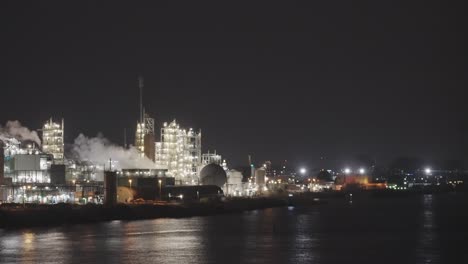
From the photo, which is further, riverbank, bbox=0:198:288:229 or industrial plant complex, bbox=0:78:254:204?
industrial plant complex, bbox=0:78:254:204

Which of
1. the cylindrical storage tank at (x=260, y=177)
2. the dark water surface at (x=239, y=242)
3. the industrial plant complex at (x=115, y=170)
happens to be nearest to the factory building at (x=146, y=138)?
the industrial plant complex at (x=115, y=170)

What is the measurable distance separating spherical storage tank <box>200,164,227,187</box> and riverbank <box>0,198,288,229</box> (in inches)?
348

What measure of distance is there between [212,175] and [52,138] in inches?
879

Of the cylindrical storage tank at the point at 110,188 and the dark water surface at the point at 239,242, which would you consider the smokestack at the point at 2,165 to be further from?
the dark water surface at the point at 239,242

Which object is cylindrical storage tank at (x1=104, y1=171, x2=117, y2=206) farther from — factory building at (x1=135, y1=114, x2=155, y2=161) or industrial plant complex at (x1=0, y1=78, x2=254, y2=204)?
factory building at (x1=135, y1=114, x2=155, y2=161)

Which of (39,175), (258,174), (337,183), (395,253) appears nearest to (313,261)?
(395,253)

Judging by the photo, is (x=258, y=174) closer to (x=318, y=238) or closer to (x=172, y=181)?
(x=172, y=181)

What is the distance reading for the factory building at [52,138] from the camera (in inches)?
3976

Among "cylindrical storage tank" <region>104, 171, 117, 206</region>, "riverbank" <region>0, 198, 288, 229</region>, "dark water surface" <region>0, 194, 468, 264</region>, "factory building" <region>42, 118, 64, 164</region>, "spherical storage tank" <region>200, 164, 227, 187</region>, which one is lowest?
"dark water surface" <region>0, 194, 468, 264</region>

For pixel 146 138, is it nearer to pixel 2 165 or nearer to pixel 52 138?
pixel 52 138

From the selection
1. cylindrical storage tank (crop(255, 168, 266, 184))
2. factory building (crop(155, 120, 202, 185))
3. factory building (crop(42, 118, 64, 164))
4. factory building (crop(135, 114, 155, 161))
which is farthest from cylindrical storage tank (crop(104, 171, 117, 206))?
cylindrical storage tank (crop(255, 168, 266, 184))

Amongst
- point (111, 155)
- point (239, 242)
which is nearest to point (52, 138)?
point (111, 155)

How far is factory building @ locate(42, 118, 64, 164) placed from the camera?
10100cm

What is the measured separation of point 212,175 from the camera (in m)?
105
